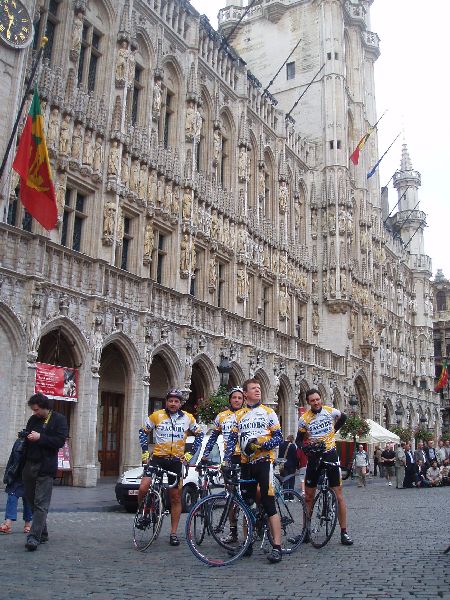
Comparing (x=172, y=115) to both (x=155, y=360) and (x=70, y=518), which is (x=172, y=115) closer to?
(x=155, y=360)

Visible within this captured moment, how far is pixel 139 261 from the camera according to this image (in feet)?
76.0

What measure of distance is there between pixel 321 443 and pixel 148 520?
2.49 meters

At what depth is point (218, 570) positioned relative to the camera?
678 cm

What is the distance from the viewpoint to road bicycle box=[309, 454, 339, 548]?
8.36m

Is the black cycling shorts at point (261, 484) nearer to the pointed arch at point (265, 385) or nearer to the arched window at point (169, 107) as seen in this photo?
the arched window at point (169, 107)

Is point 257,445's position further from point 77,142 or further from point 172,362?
point 77,142

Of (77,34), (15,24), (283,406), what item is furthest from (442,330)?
(15,24)

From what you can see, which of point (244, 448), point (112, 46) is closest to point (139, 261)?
point (112, 46)

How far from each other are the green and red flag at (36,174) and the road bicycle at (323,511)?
11.0 metres

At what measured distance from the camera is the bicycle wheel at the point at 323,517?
8.34m

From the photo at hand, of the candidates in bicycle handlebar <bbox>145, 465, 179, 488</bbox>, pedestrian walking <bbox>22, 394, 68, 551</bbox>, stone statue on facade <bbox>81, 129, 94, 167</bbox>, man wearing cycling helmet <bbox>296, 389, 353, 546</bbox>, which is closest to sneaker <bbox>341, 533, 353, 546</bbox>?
man wearing cycling helmet <bbox>296, 389, 353, 546</bbox>

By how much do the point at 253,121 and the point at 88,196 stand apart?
13.8 meters

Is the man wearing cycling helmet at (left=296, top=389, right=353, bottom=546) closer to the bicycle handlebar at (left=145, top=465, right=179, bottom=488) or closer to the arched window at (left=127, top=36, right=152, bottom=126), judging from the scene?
the bicycle handlebar at (left=145, top=465, right=179, bottom=488)

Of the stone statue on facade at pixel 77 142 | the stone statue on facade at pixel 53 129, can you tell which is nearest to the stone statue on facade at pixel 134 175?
the stone statue on facade at pixel 77 142
